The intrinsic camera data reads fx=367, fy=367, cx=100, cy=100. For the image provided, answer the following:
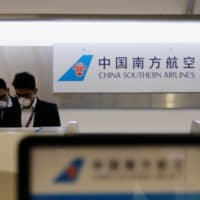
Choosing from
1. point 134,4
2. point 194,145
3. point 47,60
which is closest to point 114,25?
point 134,4

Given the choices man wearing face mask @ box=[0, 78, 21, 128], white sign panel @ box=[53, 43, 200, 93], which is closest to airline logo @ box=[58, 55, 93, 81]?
white sign panel @ box=[53, 43, 200, 93]

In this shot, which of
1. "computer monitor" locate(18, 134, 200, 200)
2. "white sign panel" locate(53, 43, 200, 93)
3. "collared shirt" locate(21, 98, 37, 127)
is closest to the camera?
"computer monitor" locate(18, 134, 200, 200)

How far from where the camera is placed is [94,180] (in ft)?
1.29

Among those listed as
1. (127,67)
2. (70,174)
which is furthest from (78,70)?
(70,174)

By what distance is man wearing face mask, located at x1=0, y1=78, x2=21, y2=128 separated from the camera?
8.34 feet

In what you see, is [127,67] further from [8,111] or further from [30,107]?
[8,111]

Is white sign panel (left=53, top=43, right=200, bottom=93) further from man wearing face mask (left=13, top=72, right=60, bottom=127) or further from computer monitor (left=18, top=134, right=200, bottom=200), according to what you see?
computer monitor (left=18, top=134, right=200, bottom=200)

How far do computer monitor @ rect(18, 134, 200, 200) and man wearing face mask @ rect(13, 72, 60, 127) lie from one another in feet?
7.09

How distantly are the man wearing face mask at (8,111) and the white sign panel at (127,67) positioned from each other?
0.92m

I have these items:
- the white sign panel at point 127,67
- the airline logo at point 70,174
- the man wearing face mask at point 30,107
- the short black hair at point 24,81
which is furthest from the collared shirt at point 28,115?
the airline logo at point 70,174

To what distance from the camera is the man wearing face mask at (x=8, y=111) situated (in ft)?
8.34

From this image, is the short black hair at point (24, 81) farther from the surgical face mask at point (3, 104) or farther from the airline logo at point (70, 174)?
the airline logo at point (70, 174)

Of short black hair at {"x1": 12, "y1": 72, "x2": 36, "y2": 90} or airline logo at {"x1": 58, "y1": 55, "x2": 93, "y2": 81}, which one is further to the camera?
airline logo at {"x1": 58, "y1": 55, "x2": 93, "y2": 81}

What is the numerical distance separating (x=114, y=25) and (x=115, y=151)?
2809 millimetres
